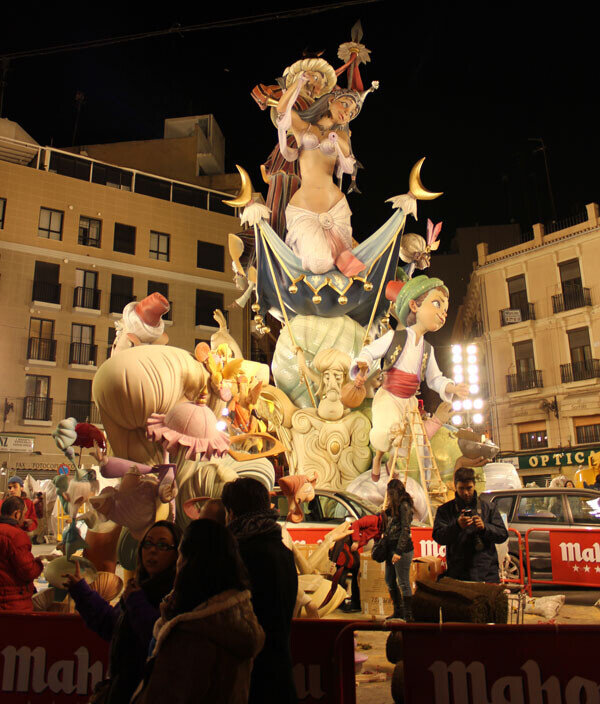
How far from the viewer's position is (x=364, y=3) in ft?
39.7

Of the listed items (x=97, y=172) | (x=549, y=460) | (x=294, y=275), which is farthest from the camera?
(x=97, y=172)

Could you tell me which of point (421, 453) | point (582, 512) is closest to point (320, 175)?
→ point (421, 453)

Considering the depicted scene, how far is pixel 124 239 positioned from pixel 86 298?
3.35 metres

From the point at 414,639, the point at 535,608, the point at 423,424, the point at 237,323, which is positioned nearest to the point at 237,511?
the point at 414,639

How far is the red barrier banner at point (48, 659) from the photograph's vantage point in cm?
368

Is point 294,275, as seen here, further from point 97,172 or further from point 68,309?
point 97,172

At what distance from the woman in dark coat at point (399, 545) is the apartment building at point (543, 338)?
20853mm

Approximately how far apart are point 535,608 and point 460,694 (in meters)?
4.56

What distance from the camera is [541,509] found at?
9992mm

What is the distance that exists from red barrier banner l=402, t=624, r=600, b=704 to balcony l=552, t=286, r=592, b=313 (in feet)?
88.7

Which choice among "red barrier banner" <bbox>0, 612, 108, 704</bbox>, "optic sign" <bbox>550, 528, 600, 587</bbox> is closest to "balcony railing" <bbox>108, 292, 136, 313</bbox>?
"optic sign" <bbox>550, 528, 600, 587</bbox>

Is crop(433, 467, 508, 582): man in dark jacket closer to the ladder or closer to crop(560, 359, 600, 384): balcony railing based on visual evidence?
the ladder

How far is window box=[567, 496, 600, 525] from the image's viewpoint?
9445 millimetres

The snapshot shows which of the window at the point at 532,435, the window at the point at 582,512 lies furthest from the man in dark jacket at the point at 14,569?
the window at the point at 532,435
